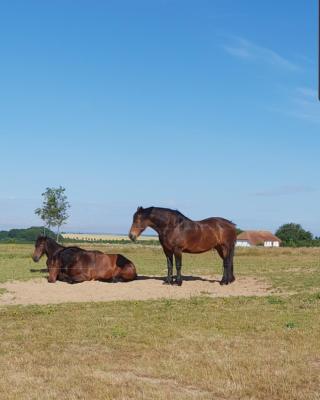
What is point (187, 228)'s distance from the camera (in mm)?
17250

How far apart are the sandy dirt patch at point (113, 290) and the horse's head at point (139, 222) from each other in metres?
1.69

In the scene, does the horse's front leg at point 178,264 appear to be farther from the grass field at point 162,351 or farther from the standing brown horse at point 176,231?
the grass field at point 162,351

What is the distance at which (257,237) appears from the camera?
140250mm

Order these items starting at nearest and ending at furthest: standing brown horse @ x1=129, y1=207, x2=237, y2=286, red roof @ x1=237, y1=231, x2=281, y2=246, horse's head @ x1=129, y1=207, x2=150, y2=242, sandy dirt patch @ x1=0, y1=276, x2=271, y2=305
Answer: sandy dirt patch @ x1=0, y1=276, x2=271, y2=305 < horse's head @ x1=129, y1=207, x2=150, y2=242 < standing brown horse @ x1=129, y1=207, x2=237, y2=286 < red roof @ x1=237, y1=231, x2=281, y2=246

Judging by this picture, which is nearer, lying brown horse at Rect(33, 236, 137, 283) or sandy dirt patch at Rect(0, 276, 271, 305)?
sandy dirt patch at Rect(0, 276, 271, 305)

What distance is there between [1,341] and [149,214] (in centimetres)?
856

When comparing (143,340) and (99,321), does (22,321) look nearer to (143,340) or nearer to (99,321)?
(99,321)

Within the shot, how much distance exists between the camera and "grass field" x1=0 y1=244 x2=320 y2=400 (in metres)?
6.36

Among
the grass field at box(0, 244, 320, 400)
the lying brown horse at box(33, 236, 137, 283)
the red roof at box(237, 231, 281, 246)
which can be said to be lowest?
the grass field at box(0, 244, 320, 400)

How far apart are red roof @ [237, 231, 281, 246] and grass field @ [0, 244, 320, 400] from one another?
125929 mm

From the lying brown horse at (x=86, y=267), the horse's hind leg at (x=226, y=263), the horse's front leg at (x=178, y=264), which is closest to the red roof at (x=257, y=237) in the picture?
the horse's hind leg at (x=226, y=263)

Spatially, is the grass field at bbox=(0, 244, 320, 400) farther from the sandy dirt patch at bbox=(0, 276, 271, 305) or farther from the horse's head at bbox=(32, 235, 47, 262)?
the horse's head at bbox=(32, 235, 47, 262)

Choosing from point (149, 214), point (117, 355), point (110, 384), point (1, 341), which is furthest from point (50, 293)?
point (110, 384)

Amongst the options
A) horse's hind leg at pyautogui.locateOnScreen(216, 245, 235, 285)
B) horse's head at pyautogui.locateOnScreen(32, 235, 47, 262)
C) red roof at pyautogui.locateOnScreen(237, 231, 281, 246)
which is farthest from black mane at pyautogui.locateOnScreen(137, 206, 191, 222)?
red roof at pyautogui.locateOnScreen(237, 231, 281, 246)
